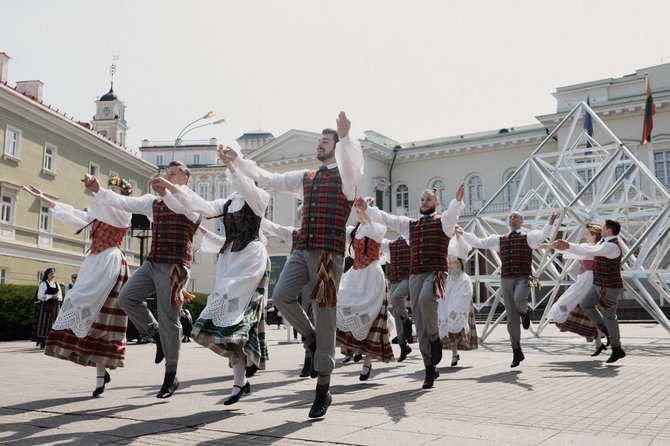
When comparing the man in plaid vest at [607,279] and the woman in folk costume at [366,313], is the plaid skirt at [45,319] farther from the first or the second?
the man in plaid vest at [607,279]

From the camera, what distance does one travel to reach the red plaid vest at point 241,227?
5480 millimetres

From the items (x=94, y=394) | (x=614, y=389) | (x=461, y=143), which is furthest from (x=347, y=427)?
(x=461, y=143)

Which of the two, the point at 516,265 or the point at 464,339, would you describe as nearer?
the point at 516,265

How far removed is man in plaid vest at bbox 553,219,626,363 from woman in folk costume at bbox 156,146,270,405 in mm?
4872

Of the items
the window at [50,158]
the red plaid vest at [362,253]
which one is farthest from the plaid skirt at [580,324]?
the window at [50,158]

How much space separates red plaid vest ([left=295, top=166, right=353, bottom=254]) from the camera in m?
4.82

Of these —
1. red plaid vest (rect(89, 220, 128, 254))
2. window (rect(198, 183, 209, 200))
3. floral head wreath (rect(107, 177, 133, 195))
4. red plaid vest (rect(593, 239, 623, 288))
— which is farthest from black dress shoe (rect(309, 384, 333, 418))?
window (rect(198, 183, 209, 200))

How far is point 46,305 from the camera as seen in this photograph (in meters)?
15.2

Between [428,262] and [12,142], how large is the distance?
25.8m

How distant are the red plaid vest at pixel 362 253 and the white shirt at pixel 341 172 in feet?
10.0

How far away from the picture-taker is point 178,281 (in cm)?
565

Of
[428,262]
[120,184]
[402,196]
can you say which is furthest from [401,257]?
[402,196]

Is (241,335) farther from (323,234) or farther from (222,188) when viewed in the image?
(222,188)

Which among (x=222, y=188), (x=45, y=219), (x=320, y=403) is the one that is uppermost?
(x=222, y=188)
